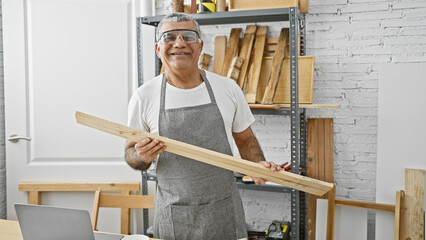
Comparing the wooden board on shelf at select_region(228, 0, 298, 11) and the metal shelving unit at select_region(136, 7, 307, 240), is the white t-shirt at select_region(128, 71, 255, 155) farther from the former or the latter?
the wooden board on shelf at select_region(228, 0, 298, 11)

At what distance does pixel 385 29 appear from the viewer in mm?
2807

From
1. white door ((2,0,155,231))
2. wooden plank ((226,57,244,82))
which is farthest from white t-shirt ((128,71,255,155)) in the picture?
white door ((2,0,155,231))

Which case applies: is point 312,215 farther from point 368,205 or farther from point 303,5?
point 303,5

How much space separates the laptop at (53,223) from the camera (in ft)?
4.95

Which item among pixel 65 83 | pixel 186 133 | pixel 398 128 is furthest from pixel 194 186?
pixel 65 83

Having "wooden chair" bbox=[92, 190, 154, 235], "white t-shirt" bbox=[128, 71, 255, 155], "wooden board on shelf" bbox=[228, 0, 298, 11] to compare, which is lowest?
"wooden chair" bbox=[92, 190, 154, 235]

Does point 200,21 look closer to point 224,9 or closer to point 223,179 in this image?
point 224,9

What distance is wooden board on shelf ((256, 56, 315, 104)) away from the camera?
2814 millimetres

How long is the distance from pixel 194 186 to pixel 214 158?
1.38 ft

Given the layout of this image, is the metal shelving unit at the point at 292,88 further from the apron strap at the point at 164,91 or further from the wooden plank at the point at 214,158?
the wooden plank at the point at 214,158

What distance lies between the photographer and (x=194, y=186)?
204 cm

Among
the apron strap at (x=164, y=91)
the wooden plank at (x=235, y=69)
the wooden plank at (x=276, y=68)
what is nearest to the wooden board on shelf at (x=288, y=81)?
the wooden plank at (x=276, y=68)

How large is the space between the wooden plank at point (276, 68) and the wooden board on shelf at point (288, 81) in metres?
0.05

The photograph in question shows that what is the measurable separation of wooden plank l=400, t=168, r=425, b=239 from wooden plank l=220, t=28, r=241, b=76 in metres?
1.33
